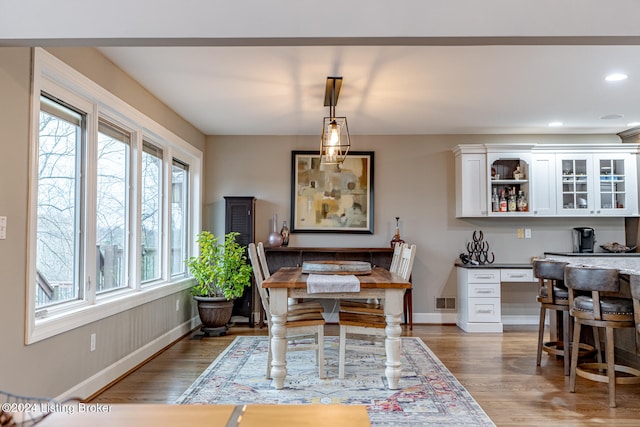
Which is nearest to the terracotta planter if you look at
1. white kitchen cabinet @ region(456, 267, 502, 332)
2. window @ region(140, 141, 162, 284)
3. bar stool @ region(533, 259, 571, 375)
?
window @ region(140, 141, 162, 284)

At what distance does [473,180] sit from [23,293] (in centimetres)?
485

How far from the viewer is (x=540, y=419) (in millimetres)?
2730

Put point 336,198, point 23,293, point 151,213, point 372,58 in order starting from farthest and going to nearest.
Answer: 1. point 336,198
2. point 151,213
3. point 372,58
4. point 23,293

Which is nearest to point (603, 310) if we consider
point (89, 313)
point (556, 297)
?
point (556, 297)

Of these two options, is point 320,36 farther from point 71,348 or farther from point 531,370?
point 531,370

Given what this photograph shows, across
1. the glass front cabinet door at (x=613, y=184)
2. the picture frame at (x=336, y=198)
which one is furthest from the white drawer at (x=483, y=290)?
the glass front cabinet door at (x=613, y=184)

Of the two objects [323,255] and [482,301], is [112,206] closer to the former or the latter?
[323,255]

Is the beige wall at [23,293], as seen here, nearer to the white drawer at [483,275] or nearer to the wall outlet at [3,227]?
the wall outlet at [3,227]

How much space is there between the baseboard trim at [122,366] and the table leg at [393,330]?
205 centimetres

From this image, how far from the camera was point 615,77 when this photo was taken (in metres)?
3.71

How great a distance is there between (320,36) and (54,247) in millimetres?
2186

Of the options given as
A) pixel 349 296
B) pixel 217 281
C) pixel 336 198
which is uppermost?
pixel 336 198

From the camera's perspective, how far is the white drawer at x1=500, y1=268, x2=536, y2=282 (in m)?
5.31

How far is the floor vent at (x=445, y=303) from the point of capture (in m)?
5.77
